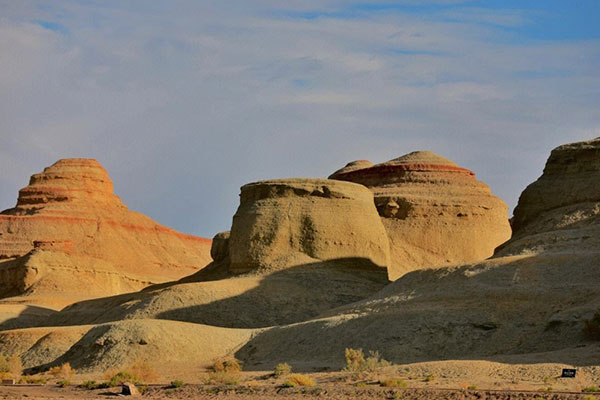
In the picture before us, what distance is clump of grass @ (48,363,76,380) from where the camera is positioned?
39406 mm

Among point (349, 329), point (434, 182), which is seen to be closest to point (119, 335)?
point (349, 329)

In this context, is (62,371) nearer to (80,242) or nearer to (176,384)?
(176,384)

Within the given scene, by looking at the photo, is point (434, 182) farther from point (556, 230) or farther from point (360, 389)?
point (360, 389)

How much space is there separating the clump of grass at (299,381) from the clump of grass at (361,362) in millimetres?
1524

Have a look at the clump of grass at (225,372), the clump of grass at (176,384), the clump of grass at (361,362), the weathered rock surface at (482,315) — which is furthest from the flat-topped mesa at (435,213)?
the clump of grass at (176,384)

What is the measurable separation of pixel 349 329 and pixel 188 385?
8.04 metres

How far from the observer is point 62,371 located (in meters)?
40.4

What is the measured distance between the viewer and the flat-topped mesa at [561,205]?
146ft

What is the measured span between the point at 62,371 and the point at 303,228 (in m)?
17.4

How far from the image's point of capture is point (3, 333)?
5081 cm

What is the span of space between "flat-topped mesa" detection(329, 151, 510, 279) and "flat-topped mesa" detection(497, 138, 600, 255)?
15.1m

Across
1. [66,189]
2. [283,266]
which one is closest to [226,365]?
[283,266]

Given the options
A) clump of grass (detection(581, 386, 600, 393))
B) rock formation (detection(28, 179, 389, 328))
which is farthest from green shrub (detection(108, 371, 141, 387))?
rock formation (detection(28, 179, 389, 328))

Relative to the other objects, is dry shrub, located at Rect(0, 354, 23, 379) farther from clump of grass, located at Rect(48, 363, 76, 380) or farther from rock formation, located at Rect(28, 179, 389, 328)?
rock formation, located at Rect(28, 179, 389, 328)
